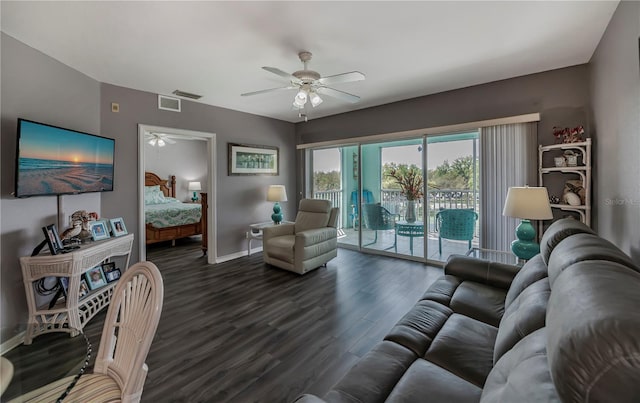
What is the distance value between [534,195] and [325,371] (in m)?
2.41

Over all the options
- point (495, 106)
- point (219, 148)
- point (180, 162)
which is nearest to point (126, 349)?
point (219, 148)

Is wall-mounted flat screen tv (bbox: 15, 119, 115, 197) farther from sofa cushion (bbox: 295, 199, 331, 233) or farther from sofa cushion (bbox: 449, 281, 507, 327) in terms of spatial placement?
sofa cushion (bbox: 449, 281, 507, 327)

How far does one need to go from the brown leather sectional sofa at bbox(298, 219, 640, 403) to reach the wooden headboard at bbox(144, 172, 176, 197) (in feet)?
23.6

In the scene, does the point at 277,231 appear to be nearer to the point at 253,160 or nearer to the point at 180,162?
the point at 253,160

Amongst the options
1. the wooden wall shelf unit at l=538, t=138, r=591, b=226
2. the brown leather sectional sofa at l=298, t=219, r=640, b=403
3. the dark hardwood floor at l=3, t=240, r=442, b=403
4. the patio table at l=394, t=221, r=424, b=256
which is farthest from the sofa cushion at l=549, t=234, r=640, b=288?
the patio table at l=394, t=221, r=424, b=256

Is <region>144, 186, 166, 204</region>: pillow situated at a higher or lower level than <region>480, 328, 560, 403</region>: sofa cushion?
higher

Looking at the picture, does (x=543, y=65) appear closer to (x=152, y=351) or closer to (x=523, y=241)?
(x=523, y=241)

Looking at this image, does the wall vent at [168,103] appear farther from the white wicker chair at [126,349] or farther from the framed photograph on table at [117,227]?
the white wicker chair at [126,349]

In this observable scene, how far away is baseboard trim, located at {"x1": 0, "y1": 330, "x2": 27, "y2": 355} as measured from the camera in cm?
132

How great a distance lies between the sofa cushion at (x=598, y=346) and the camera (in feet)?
1.70

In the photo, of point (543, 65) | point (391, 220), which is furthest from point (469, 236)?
point (543, 65)

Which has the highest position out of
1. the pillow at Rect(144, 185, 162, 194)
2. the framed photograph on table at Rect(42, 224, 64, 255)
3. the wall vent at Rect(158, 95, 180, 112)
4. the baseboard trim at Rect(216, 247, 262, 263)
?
the wall vent at Rect(158, 95, 180, 112)

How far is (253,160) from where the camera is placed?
16.7ft

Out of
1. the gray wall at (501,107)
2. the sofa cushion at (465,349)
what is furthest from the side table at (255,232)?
the sofa cushion at (465,349)
